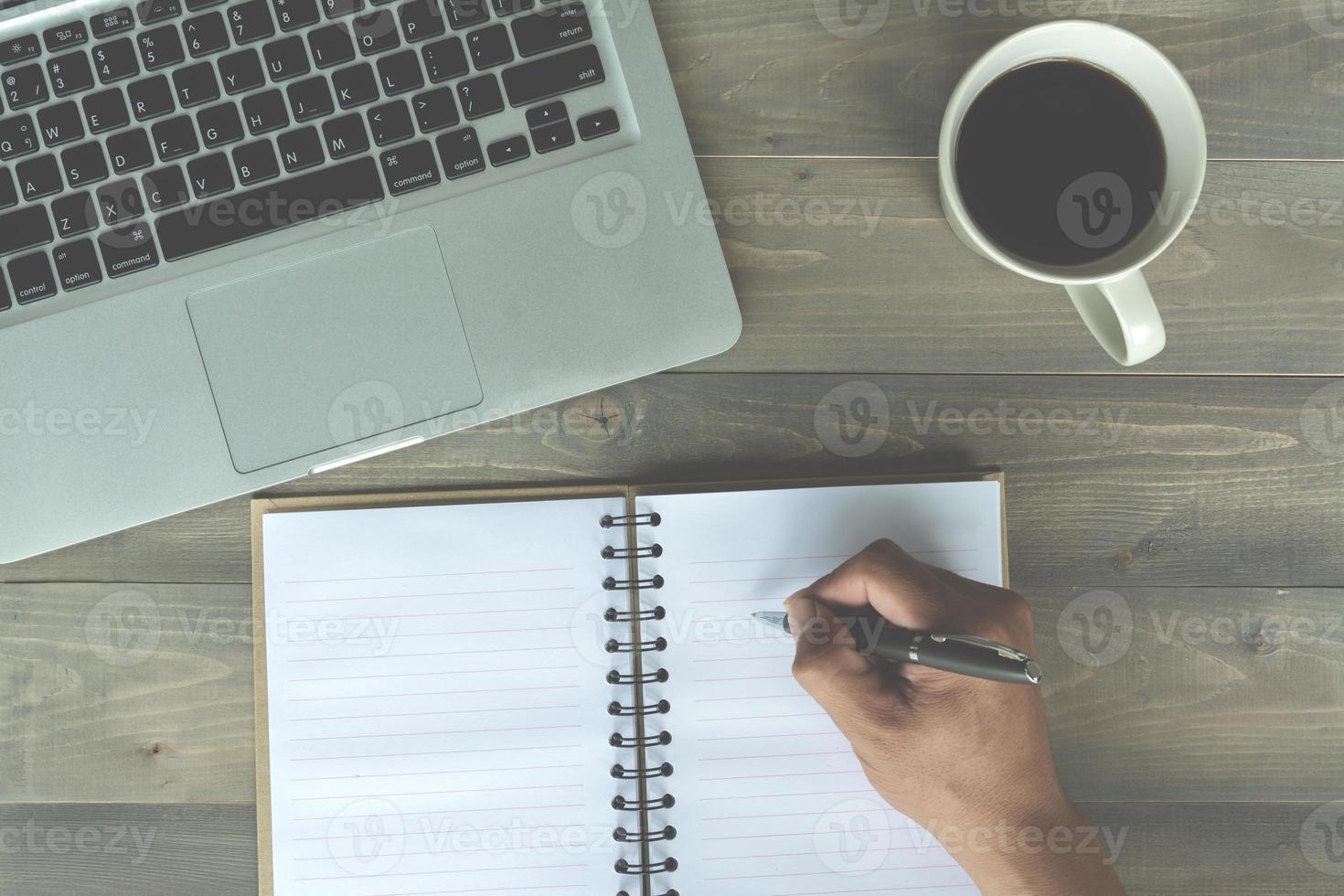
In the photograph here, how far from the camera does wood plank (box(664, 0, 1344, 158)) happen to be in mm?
659

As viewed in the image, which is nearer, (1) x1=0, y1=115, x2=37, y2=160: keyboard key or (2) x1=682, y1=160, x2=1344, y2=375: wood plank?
(1) x1=0, y1=115, x2=37, y2=160: keyboard key

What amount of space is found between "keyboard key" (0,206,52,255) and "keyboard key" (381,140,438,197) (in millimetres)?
222

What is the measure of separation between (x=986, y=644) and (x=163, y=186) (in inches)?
23.8

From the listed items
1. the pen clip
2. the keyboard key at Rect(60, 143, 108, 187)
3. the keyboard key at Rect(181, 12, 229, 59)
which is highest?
the keyboard key at Rect(181, 12, 229, 59)

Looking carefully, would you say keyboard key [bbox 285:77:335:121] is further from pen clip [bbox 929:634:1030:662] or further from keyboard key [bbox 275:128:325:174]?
pen clip [bbox 929:634:1030:662]

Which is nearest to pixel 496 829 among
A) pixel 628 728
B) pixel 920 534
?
pixel 628 728

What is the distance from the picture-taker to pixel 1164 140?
56 centimetres

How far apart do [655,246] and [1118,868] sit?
0.58 metres

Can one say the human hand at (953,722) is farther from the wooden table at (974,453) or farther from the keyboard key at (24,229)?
the keyboard key at (24,229)

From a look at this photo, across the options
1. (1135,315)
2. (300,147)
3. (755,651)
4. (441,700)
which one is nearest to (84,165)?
(300,147)

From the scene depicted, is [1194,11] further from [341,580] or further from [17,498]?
[17,498]

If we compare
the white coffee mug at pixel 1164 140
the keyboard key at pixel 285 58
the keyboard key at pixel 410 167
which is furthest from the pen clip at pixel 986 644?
the keyboard key at pixel 285 58

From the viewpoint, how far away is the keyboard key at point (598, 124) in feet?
1.89

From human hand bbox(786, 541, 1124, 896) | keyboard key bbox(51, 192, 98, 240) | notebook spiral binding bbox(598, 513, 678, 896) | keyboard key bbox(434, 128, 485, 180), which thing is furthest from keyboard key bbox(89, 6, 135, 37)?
human hand bbox(786, 541, 1124, 896)
